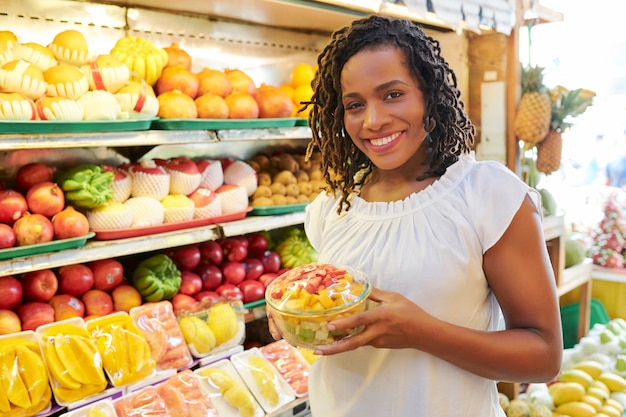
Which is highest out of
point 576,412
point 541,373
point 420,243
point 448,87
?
point 448,87

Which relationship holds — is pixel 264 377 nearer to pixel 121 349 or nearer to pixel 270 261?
pixel 121 349

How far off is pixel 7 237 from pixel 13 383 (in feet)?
1.63

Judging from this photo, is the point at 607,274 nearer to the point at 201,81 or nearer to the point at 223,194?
the point at 223,194

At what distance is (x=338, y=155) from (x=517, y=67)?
97.3 inches

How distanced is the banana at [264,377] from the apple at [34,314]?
2.76 ft

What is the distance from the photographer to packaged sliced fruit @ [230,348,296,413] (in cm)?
212

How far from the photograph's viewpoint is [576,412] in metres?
2.74

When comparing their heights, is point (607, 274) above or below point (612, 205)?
below

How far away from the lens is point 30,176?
212 cm

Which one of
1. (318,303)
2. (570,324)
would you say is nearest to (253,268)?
(318,303)

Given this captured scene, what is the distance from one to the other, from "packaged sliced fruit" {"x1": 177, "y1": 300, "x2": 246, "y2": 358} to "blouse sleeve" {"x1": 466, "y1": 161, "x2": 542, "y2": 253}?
147 centimetres

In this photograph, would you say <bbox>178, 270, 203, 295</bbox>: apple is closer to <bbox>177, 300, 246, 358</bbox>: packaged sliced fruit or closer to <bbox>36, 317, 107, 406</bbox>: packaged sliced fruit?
<bbox>177, 300, 246, 358</bbox>: packaged sliced fruit

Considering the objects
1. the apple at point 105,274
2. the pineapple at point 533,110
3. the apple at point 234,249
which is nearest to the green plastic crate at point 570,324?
the pineapple at point 533,110

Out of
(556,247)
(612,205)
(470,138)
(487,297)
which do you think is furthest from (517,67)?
(487,297)
